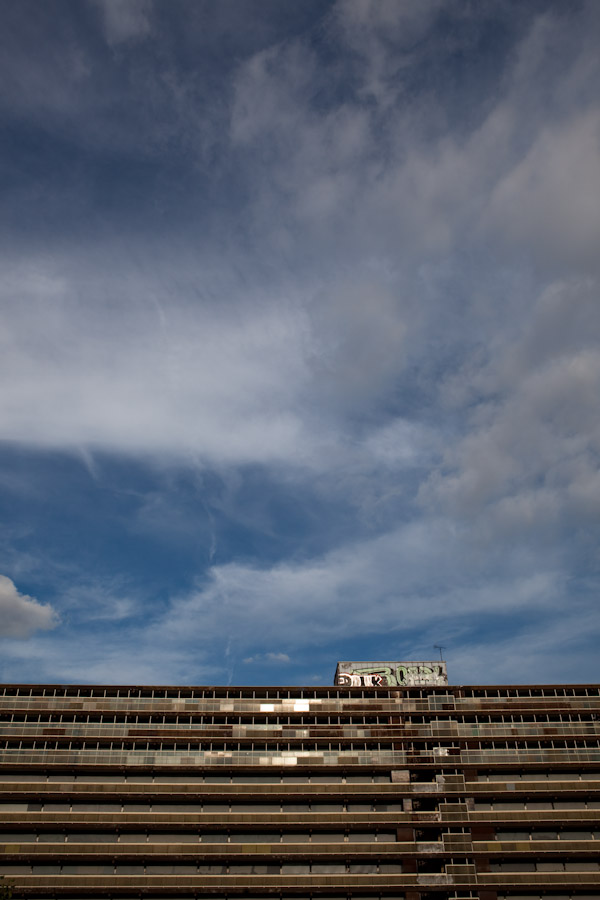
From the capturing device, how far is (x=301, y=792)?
100188 mm

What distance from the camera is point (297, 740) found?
4149 inches

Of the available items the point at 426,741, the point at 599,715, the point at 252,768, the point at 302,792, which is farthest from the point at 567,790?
the point at 252,768

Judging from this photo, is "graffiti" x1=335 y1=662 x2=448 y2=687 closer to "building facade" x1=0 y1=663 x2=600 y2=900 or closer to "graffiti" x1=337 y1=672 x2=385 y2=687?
"graffiti" x1=337 y1=672 x2=385 y2=687

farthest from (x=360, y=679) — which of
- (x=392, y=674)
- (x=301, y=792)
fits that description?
(x=301, y=792)

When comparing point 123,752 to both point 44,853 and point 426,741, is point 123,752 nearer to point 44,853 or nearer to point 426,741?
point 44,853

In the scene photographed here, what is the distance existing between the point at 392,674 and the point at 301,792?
30.4m

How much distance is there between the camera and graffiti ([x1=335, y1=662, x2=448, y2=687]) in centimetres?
12231

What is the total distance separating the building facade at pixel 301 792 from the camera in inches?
3740

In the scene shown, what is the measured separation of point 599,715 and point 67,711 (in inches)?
3238

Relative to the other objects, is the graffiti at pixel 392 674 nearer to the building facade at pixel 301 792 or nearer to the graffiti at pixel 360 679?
the graffiti at pixel 360 679

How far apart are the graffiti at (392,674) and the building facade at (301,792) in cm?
1176

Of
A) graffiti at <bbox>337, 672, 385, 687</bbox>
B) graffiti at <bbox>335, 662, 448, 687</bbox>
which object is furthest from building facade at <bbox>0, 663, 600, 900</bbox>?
graffiti at <bbox>337, 672, 385, 687</bbox>

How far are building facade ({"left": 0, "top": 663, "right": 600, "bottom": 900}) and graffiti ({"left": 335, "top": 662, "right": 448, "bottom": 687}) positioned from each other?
38.6ft

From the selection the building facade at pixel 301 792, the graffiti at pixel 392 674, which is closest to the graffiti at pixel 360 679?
the graffiti at pixel 392 674
